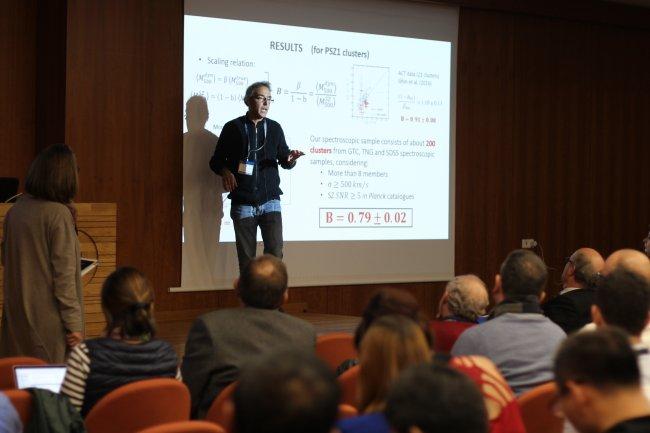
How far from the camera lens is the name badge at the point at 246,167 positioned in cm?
682

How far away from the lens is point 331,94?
7.81 meters

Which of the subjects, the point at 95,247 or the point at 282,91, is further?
the point at 282,91

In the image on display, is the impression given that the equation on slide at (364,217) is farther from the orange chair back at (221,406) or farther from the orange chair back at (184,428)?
the orange chair back at (184,428)

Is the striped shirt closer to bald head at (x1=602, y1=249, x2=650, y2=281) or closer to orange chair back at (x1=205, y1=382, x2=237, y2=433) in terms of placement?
orange chair back at (x1=205, y1=382, x2=237, y2=433)

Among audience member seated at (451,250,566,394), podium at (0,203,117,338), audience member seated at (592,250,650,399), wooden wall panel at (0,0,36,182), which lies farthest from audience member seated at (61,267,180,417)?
wooden wall panel at (0,0,36,182)

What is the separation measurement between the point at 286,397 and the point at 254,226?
569 centimetres

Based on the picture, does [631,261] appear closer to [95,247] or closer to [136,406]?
[136,406]

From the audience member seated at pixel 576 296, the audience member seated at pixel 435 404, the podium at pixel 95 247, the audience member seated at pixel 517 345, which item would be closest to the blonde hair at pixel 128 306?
the audience member seated at pixel 517 345

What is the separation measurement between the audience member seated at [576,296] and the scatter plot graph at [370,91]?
3.82 metres

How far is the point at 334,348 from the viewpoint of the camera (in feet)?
12.0

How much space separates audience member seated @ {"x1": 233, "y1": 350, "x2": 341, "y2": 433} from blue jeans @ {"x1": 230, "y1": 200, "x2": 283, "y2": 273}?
557cm

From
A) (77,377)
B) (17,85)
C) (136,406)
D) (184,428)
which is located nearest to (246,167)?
(17,85)

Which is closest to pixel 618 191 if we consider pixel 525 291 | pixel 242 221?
pixel 242 221

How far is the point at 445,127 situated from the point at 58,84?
357 cm
